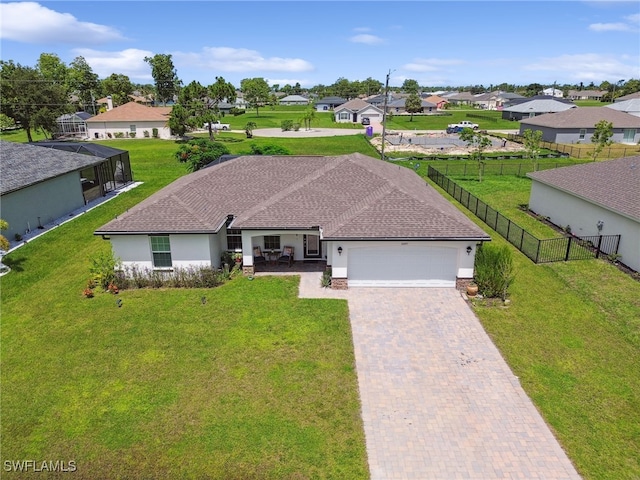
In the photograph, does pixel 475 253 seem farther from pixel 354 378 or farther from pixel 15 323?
pixel 15 323

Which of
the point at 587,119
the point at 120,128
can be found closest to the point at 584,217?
the point at 587,119

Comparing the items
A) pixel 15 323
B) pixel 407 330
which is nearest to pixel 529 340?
pixel 407 330

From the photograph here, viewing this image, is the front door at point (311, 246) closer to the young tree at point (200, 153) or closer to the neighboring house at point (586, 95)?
the young tree at point (200, 153)

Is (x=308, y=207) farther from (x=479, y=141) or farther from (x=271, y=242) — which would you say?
(x=479, y=141)

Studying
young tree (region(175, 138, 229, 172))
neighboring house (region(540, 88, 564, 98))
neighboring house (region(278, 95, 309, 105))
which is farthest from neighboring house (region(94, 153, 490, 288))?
neighboring house (region(540, 88, 564, 98))

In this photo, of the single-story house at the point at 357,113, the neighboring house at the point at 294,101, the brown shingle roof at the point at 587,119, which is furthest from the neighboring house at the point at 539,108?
the neighboring house at the point at 294,101

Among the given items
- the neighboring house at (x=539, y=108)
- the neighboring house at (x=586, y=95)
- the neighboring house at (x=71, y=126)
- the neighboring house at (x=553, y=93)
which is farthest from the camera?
the neighboring house at (x=586, y=95)
